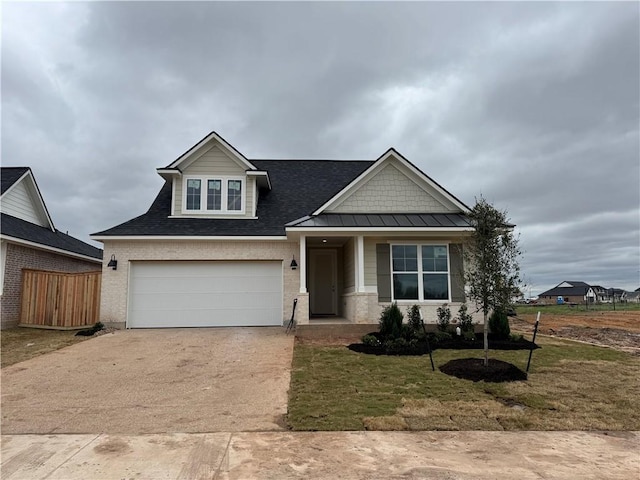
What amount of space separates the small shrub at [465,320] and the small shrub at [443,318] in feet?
1.12

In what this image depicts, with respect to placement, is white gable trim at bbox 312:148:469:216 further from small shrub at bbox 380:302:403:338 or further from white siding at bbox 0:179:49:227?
white siding at bbox 0:179:49:227

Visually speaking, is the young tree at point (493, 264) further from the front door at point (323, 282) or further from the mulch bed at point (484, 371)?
the front door at point (323, 282)

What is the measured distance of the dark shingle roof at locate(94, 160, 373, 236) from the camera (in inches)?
548

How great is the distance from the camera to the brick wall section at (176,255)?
13414 millimetres

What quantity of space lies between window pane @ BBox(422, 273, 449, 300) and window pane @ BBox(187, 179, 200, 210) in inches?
338

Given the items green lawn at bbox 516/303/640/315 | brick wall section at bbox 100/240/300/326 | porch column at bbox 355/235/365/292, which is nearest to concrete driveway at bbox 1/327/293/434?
brick wall section at bbox 100/240/300/326

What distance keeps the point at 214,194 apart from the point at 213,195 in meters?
0.05

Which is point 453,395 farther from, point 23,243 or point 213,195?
point 23,243

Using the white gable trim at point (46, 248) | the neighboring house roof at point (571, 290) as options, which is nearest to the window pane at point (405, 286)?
the white gable trim at point (46, 248)

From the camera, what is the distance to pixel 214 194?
50.0 feet

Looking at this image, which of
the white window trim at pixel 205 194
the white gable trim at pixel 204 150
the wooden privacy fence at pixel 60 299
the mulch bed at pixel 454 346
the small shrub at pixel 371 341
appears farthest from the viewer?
the white window trim at pixel 205 194

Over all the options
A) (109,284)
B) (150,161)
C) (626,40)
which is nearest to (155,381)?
(109,284)

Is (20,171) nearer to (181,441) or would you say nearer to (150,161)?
(150,161)

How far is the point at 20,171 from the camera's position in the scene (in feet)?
53.0
